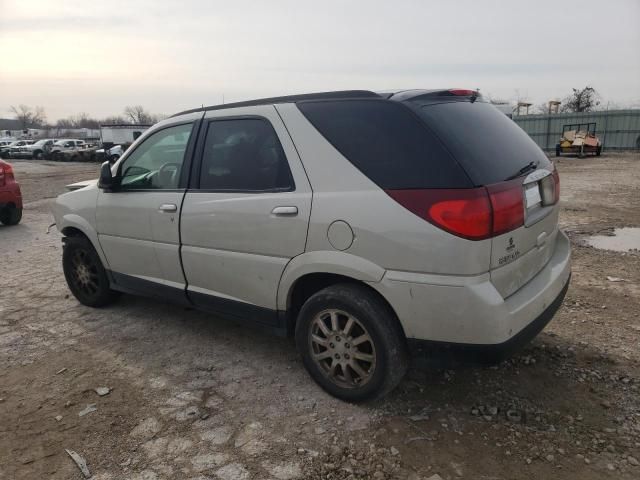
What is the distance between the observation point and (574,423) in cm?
277

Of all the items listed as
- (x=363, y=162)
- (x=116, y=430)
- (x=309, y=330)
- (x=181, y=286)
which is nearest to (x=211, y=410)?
(x=116, y=430)

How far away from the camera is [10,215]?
9461 millimetres

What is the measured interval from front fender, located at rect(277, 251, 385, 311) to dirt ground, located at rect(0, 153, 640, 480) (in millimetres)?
620

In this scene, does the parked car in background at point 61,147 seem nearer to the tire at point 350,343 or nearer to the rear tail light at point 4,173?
the rear tail light at point 4,173

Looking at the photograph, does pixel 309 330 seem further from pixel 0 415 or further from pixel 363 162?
pixel 0 415

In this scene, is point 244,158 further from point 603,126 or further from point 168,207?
point 603,126

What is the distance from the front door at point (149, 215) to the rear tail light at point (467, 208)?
6.24ft

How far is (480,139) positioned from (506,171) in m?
0.23

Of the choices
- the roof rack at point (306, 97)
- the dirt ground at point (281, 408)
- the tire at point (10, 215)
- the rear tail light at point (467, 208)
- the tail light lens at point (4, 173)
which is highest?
the roof rack at point (306, 97)

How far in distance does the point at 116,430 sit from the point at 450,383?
2.08 m

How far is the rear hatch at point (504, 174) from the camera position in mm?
2527

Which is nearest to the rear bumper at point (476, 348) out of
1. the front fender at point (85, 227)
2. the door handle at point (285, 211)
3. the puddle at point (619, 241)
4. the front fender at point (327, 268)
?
the front fender at point (327, 268)

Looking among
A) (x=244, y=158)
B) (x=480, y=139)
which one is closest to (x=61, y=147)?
(x=244, y=158)

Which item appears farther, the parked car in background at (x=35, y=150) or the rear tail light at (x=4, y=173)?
the parked car in background at (x=35, y=150)
